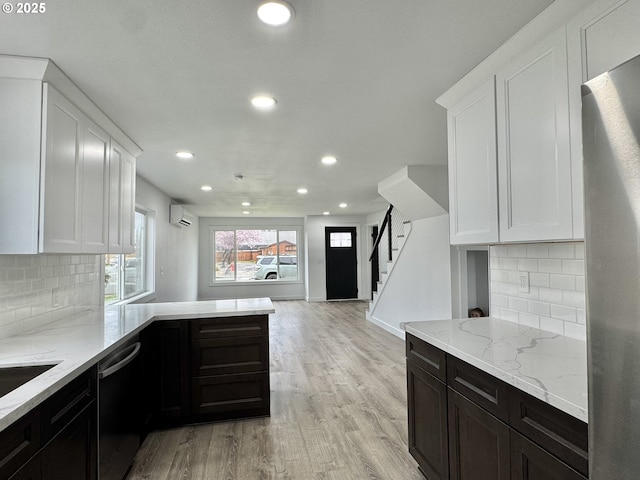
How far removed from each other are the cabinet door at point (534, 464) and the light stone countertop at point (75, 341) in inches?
67.3

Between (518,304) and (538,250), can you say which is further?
(518,304)

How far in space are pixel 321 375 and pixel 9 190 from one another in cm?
316

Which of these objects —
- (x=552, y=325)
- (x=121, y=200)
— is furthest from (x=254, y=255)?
(x=552, y=325)

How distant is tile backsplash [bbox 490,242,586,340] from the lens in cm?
175

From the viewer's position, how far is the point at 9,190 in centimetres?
171

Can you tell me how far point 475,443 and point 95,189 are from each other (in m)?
2.65

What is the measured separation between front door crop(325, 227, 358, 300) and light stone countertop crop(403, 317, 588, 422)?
23.2 feet

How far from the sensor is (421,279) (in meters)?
4.85

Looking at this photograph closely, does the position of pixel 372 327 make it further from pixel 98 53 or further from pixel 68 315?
pixel 98 53

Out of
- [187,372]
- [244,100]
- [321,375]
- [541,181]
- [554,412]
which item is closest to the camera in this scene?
[554,412]

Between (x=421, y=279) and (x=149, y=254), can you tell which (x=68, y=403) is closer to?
(x=149, y=254)

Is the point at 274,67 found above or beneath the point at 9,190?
above

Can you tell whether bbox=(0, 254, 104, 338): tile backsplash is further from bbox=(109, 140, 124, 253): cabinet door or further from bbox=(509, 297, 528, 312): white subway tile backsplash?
bbox=(509, 297, 528, 312): white subway tile backsplash

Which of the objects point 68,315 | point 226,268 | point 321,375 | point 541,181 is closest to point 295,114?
point 541,181
